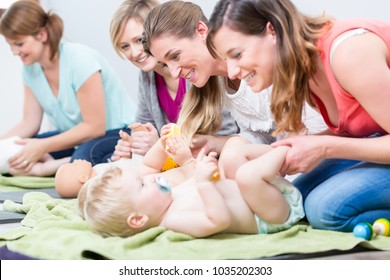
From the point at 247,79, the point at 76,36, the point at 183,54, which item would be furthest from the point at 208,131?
the point at 76,36

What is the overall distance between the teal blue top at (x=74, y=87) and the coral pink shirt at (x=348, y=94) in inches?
64.4

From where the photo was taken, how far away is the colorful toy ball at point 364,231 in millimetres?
1503

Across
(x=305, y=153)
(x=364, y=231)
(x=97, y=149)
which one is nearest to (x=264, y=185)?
(x=305, y=153)

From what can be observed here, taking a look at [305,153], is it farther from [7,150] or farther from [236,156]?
[7,150]

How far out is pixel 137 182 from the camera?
1.54 metres

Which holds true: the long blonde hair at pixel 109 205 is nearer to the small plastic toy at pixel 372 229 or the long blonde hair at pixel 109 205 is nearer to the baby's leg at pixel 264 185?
the baby's leg at pixel 264 185

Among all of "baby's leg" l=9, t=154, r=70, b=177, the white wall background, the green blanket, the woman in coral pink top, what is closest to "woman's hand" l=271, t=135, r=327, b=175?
the woman in coral pink top

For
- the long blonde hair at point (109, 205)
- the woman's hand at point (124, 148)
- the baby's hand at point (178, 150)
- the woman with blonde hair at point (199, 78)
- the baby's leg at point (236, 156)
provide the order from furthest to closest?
Answer: the woman's hand at point (124, 148) → the woman with blonde hair at point (199, 78) → the baby's hand at point (178, 150) → the baby's leg at point (236, 156) → the long blonde hair at point (109, 205)

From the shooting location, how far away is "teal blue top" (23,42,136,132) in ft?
10.1

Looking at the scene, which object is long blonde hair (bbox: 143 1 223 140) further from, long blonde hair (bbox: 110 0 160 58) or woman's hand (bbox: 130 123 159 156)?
long blonde hair (bbox: 110 0 160 58)

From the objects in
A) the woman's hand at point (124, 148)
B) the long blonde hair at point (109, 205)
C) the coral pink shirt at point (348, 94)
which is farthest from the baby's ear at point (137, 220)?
the woman's hand at point (124, 148)

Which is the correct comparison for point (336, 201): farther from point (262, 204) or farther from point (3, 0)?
point (3, 0)

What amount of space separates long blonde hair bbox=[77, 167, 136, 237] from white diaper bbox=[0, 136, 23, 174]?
1671mm
